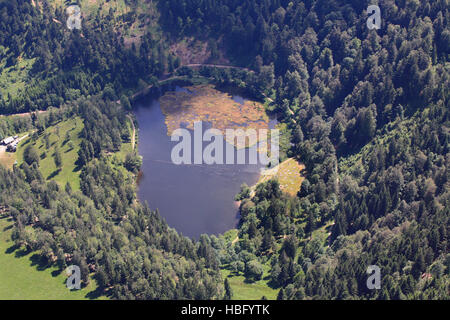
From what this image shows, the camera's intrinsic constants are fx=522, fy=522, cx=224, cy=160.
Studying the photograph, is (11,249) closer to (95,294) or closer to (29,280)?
(29,280)

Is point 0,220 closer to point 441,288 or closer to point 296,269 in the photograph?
point 296,269

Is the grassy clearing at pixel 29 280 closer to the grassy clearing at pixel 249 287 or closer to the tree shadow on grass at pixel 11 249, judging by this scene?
the tree shadow on grass at pixel 11 249

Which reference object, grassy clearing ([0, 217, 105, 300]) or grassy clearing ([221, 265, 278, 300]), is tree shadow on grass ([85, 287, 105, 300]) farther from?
grassy clearing ([221, 265, 278, 300])

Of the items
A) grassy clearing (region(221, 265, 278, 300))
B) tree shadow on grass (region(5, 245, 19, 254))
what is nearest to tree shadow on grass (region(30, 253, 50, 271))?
tree shadow on grass (region(5, 245, 19, 254))

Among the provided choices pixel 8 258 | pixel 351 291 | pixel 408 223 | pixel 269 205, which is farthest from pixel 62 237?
pixel 408 223

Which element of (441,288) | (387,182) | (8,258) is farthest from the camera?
(387,182)

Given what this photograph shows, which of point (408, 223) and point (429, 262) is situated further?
point (408, 223)
